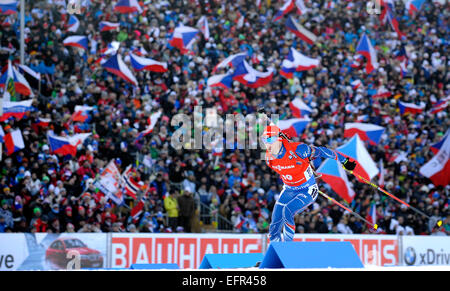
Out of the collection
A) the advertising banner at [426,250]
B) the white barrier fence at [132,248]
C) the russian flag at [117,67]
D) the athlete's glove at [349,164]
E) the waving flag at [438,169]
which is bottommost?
the advertising banner at [426,250]

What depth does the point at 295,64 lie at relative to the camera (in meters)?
22.4

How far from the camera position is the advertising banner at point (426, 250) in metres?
16.8

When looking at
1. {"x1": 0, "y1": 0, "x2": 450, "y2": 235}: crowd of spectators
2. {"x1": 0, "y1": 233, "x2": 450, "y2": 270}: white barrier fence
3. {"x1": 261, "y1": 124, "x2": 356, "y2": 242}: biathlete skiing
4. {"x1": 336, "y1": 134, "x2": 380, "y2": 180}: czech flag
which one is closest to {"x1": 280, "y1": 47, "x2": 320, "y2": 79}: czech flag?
{"x1": 0, "y1": 0, "x2": 450, "y2": 235}: crowd of spectators

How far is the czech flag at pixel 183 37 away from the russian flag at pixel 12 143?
272 inches

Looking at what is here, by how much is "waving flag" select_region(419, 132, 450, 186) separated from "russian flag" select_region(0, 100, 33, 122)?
11.9 m

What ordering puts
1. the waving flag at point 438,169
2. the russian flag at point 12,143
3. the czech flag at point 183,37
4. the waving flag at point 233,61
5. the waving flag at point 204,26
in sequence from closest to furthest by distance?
the russian flag at point 12,143 < the waving flag at point 438,169 < the waving flag at point 233,61 < the czech flag at point 183,37 < the waving flag at point 204,26

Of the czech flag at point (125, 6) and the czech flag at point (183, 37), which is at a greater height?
the czech flag at point (125, 6)

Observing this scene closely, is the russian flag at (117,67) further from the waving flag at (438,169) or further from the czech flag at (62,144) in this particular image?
the waving flag at (438,169)

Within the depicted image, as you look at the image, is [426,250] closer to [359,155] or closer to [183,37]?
[359,155]

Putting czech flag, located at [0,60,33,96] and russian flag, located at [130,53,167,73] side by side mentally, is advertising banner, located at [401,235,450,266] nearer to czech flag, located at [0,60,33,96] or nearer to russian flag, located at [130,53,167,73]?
russian flag, located at [130,53,167,73]

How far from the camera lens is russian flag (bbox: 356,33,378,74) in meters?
23.6

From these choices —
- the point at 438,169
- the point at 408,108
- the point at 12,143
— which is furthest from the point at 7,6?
the point at 438,169

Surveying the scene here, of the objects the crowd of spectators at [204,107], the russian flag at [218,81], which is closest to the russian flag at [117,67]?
the crowd of spectators at [204,107]

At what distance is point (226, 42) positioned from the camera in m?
23.5
